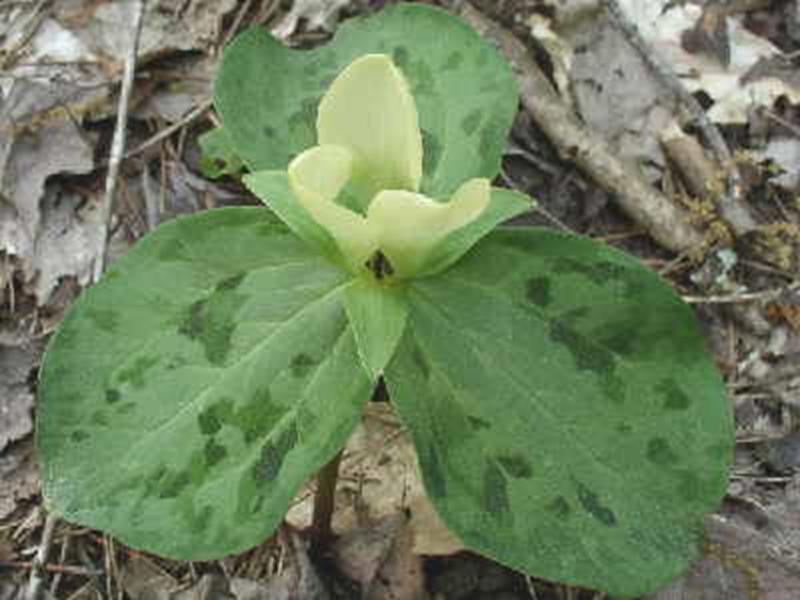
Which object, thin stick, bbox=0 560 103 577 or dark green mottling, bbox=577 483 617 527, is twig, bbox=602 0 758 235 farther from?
thin stick, bbox=0 560 103 577

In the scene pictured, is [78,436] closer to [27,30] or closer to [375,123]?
[375,123]

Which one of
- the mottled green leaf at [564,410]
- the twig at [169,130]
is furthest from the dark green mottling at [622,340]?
the twig at [169,130]

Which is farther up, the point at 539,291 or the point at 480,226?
the point at 480,226

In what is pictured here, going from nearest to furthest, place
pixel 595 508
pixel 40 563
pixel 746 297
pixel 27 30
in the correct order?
1. pixel 595 508
2. pixel 40 563
3. pixel 746 297
4. pixel 27 30

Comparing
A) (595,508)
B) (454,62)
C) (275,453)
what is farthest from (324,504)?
(454,62)

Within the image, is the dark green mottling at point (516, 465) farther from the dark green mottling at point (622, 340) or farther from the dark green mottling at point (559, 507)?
the dark green mottling at point (622, 340)

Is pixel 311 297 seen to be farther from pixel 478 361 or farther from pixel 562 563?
pixel 562 563

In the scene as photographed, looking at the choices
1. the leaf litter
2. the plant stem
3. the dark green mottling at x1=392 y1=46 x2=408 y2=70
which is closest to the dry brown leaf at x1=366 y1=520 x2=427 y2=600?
the leaf litter

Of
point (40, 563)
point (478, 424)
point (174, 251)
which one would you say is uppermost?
point (174, 251)
